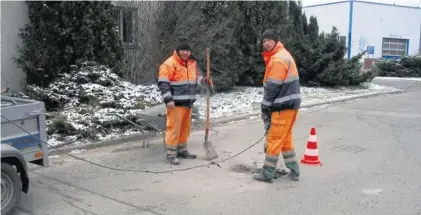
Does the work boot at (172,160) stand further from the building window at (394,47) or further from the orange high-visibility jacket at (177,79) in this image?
the building window at (394,47)

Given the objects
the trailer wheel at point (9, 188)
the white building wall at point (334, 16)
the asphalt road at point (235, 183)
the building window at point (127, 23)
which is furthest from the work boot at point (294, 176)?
the white building wall at point (334, 16)

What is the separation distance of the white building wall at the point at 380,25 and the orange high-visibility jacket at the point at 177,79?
3621 centimetres

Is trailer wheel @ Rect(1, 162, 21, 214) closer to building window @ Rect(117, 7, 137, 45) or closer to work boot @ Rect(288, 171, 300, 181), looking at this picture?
work boot @ Rect(288, 171, 300, 181)

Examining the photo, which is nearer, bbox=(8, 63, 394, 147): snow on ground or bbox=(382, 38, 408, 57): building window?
bbox=(8, 63, 394, 147): snow on ground

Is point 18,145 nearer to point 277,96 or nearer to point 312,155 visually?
point 277,96

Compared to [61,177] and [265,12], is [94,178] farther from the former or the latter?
[265,12]

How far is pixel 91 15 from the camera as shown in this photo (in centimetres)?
1121

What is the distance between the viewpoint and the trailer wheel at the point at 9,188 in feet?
15.3

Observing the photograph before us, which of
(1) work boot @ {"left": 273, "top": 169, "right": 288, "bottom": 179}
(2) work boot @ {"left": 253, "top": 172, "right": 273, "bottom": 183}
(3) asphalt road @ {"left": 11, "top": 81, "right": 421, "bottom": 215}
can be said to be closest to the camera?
(3) asphalt road @ {"left": 11, "top": 81, "right": 421, "bottom": 215}

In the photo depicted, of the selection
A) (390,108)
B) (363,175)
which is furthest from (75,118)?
(390,108)

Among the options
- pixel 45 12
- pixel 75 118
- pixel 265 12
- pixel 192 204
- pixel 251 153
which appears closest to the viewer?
pixel 192 204

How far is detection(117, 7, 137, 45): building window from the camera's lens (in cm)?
1296

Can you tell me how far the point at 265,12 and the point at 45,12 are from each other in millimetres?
8012

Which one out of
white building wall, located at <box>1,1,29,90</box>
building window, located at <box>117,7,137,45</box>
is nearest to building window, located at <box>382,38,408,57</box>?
building window, located at <box>117,7,137,45</box>
